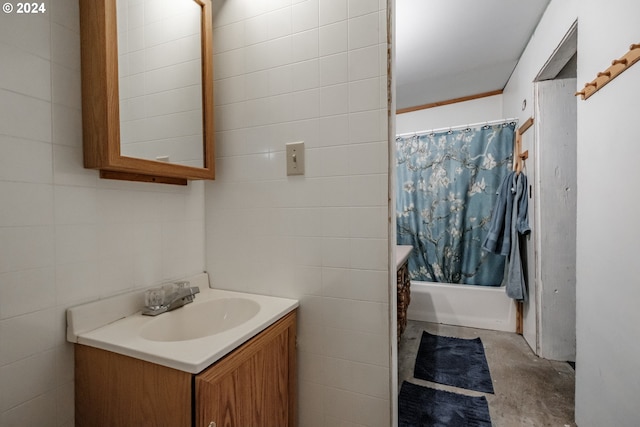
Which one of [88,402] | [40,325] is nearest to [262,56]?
[40,325]

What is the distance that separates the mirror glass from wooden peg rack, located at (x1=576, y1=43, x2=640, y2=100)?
1594mm

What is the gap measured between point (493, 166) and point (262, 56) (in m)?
2.21

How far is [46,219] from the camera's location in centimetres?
83

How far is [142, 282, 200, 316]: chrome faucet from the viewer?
1033 mm

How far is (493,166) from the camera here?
2.48m

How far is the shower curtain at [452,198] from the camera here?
8.20ft

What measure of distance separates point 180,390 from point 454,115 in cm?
361

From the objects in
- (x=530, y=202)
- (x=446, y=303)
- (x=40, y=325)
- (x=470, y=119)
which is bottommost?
(x=446, y=303)

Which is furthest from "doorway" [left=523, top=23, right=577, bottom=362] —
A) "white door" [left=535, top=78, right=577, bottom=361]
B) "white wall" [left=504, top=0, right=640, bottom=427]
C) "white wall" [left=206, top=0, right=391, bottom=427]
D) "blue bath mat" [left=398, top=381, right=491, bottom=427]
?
"white wall" [left=206, top=0, right=391, bottom=427]

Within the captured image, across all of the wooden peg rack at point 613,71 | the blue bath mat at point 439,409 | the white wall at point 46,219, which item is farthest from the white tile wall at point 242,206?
the wooden peg rack at point 613,71

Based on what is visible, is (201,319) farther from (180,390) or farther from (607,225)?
(607,225)

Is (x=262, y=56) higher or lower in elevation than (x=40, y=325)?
higher

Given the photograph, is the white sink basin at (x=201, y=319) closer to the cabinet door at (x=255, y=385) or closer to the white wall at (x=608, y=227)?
the cabinet door at (x=255, y=385)

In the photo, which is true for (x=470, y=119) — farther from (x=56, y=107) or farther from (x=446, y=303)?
(x=56, y=107)
